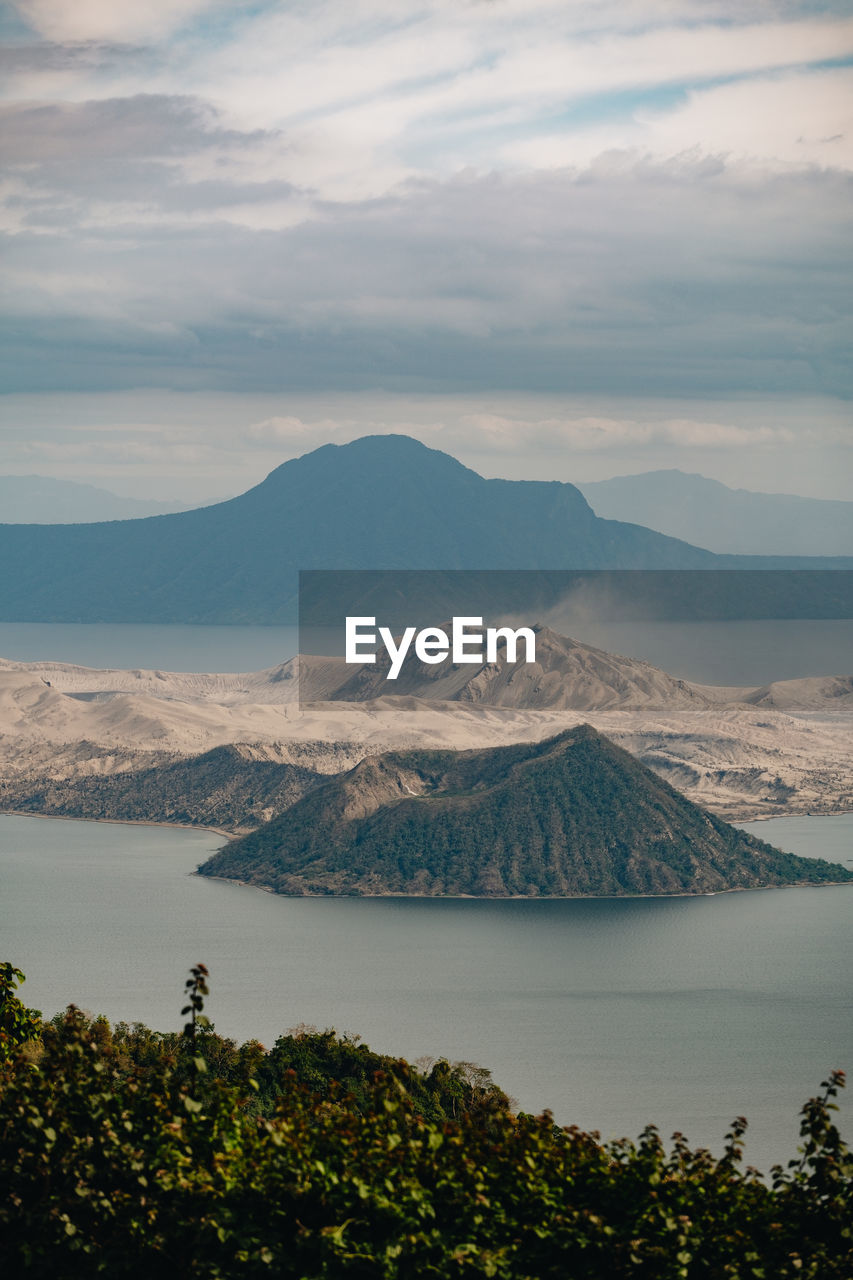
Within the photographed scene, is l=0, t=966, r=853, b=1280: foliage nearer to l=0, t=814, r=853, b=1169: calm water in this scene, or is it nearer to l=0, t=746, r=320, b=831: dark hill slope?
l=0, t=814, r=853, b=1169: calm water

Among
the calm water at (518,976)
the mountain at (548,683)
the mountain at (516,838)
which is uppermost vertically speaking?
the mountain at (548,683)

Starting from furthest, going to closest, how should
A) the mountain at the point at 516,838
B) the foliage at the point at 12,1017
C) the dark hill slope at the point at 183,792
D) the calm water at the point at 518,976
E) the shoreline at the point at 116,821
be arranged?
the dark hill slope at the point at 183,792 → the shoreline at the point at 116,821 → the mountain at the point at 516,838 → the calm water at the point at 518,976 → the foliage at the point at 12,1017

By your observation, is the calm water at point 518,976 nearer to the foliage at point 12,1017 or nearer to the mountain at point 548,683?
the foliage at point 12,1017

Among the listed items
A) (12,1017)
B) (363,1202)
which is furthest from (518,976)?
(363,1202)

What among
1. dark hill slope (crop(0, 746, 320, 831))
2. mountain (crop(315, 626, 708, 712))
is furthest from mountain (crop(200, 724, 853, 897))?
mountain (crop(315, 626, 708, 712))

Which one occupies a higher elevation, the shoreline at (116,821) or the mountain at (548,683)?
the mountain at (548,683)

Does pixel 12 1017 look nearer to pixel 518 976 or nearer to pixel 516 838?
pixel 518 976

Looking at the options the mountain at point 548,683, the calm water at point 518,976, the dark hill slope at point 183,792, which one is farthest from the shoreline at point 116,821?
the mountain at point 548,683
